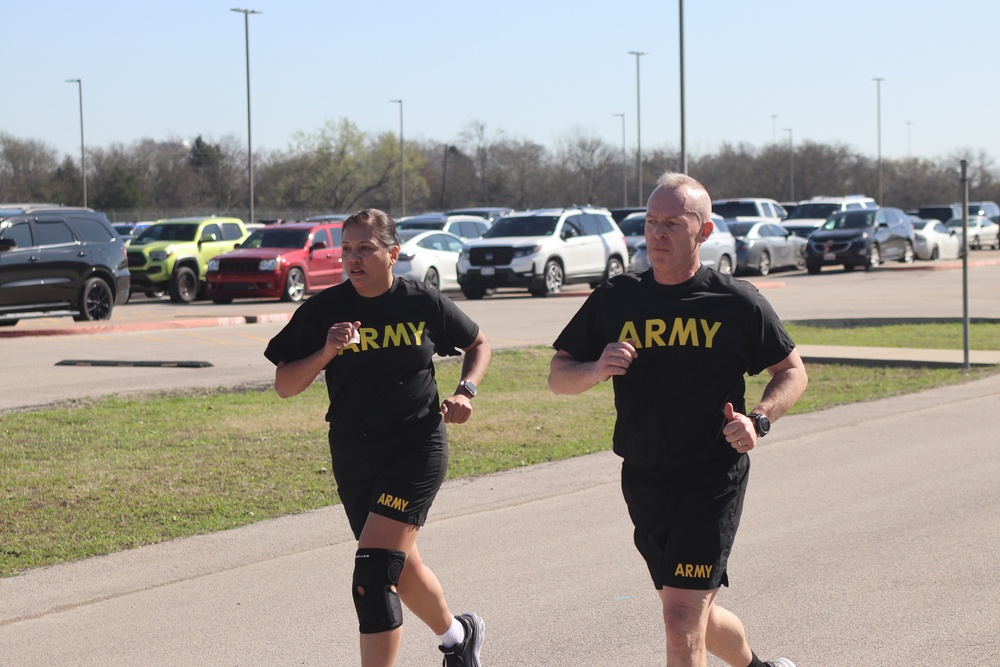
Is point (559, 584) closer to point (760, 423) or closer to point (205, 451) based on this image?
point (760, 423)

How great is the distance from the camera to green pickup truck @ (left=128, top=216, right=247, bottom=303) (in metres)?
28.2

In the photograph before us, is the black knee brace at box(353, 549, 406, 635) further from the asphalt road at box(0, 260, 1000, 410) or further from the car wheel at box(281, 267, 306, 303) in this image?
the car wheel at box(281, 267, 306, 303)

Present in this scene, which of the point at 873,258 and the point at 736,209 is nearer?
the point at 873,258

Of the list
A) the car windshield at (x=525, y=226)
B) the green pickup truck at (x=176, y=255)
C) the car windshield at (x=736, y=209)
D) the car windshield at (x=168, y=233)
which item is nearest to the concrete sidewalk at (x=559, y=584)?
the car windshield at (x=525, y=226)

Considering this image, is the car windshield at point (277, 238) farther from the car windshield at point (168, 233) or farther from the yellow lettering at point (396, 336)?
the yellow lettering at point (396, 336)

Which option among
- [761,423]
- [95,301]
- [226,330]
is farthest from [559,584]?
[95,301]

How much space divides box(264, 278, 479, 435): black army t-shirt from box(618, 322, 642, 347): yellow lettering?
39.8 inches

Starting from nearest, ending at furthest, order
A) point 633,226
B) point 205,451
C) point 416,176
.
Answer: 1. point 205,451
2. point 633,226
3. point 416,176

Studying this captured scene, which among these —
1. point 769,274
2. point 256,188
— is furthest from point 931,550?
point 256,188

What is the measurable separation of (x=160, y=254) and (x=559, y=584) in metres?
23.5

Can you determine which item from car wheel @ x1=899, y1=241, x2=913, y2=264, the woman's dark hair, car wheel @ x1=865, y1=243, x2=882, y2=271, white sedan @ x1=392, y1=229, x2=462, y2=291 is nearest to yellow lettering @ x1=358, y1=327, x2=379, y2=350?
the woman's dark hair

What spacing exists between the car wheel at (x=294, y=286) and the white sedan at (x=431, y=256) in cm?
211

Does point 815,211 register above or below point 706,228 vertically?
above

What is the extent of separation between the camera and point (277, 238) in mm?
27656
